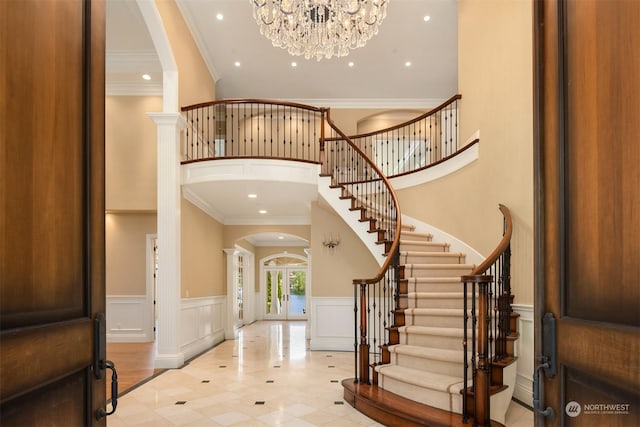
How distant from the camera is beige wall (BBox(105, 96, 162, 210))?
28.8 feet

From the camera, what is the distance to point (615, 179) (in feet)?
3.66

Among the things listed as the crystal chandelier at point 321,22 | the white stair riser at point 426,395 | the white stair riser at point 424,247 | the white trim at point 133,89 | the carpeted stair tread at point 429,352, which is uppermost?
the white trim at point 133,89

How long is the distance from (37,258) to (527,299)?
4.54 meters

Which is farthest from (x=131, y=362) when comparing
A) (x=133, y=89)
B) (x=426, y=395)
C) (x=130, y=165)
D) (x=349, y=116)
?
(x=349, y=116)

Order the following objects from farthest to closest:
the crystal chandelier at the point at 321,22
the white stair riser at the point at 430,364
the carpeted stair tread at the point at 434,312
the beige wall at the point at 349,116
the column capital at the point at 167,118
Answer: the beige wall at the point at 349,116 < the column capital at the point at 167,118 < the crystal chandelier at the point at 321,22 < the carpeted stair tread at the point at 434,312 < the white stair riser at the point at 430,364

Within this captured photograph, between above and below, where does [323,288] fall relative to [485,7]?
below

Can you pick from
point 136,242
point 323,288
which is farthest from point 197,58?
point 323,288

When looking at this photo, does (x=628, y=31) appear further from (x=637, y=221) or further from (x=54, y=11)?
(x=54, y=11)

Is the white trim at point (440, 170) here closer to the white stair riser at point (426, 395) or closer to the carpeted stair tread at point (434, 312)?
the carpeted stair tread at point (434, 312)

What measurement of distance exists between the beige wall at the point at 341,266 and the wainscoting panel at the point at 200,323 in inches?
85.5

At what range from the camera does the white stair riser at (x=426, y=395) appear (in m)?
3.71

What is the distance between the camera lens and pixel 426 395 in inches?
155

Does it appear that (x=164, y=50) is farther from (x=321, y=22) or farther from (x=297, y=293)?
(x=297, y=293)

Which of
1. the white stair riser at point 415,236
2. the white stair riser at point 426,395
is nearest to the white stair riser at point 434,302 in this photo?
the white stair riser at point 426,395
